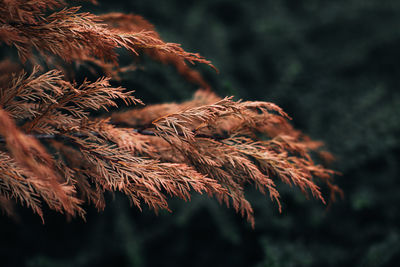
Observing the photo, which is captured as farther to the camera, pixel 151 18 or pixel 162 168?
pixel 151 18

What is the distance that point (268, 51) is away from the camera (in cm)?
285

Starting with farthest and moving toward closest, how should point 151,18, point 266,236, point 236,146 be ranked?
point 151,18
point 266,236
point 236,146

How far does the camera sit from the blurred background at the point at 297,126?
7.13 feet

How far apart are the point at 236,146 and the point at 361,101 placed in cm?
197

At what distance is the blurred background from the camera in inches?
85.5

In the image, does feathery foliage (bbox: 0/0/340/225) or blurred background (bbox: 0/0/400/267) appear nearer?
feathery foliage (bbox: 0/0/340/225)

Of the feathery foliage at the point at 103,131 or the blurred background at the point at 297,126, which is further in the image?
the blurred background at the point at 297,126

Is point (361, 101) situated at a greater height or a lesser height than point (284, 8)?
lesser

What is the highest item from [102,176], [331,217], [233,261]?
[102,176]

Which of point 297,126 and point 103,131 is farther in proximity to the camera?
point 297,126

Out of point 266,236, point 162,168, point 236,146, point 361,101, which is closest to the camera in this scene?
point 162,168

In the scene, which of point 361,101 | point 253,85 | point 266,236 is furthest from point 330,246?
point 253,85

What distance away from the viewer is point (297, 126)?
261 cm

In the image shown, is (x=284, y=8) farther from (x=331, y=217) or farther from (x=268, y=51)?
(x=331, y=217)
